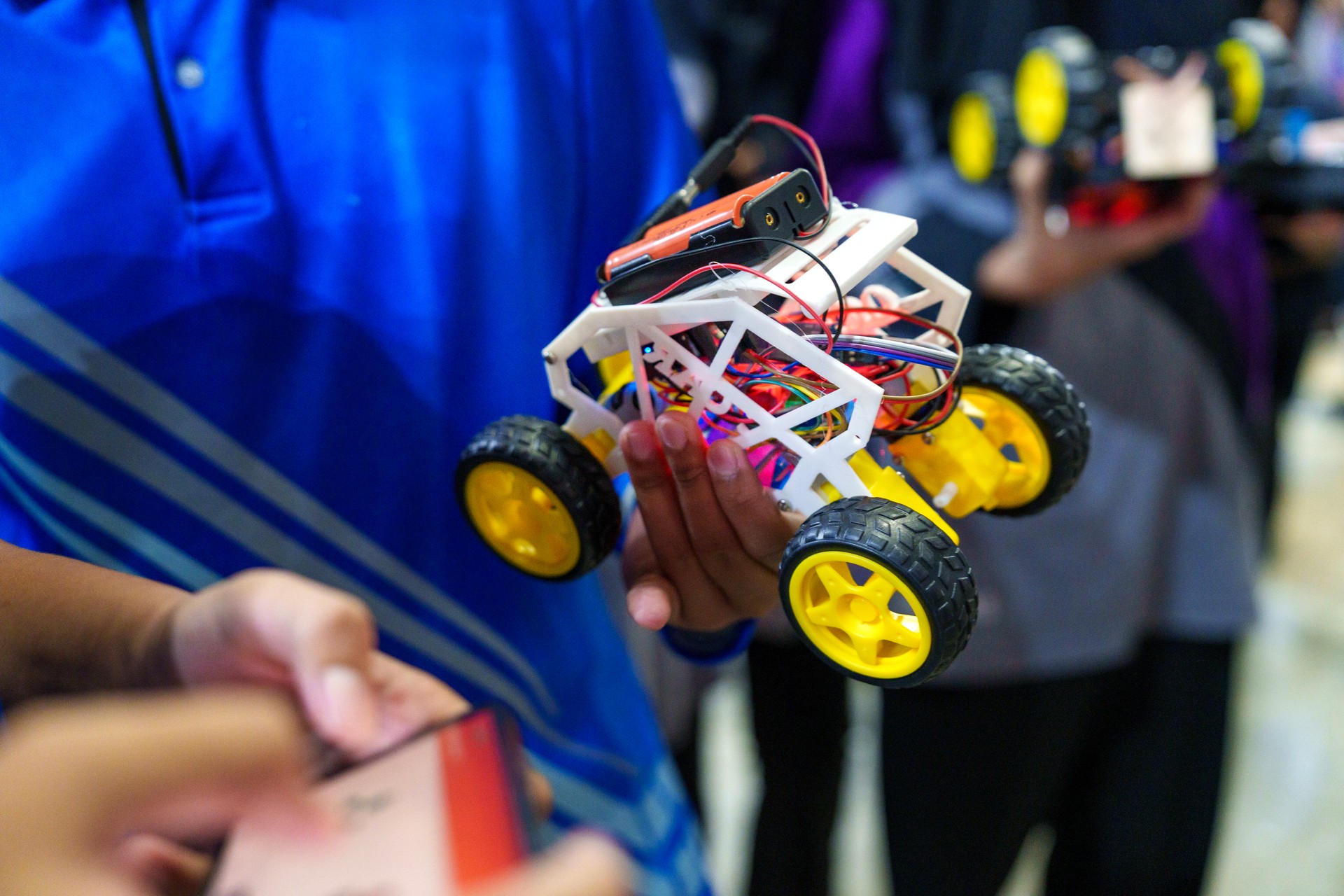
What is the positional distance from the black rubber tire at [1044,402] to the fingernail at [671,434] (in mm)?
161

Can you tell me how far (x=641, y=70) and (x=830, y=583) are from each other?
42 centimetres

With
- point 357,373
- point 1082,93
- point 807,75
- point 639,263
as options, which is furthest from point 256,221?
point 807,75

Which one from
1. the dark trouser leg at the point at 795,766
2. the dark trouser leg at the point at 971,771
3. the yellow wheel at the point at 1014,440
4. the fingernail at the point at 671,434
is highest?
the fingernail at the point at 671,434

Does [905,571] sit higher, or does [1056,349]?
[905,571]

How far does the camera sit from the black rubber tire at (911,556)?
0.40 metres

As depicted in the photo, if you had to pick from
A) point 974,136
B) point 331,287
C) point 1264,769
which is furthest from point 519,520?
point 1264,769

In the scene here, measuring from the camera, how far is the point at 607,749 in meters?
0.67

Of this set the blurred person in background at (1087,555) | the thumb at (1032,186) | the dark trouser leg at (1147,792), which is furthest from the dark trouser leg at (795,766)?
the thumb at (1032,186)

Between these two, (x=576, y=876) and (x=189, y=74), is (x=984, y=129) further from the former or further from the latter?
(x=576, y=876)

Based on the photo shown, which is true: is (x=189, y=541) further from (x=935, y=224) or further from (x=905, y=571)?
(x=935, y=224)

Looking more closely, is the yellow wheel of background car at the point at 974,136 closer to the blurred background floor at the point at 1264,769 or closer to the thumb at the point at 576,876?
the blurred background floor at the point at 1264,769

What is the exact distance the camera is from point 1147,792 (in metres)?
0.93

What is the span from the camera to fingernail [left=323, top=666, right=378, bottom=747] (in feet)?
0.91

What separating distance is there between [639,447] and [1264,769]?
1.72m
